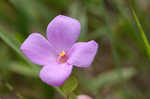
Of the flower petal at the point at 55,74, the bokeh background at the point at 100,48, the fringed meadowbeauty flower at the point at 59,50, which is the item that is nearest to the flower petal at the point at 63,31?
the fringed meadowbeauty flower at the point at 59,50

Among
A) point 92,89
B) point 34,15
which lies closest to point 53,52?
point 92,89

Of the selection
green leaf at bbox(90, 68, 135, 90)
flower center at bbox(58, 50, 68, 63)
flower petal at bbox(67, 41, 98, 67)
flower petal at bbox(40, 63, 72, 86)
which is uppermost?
flower petal at bbox(67, 41, 98, 67)

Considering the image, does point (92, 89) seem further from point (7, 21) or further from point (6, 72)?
point (7, 21)

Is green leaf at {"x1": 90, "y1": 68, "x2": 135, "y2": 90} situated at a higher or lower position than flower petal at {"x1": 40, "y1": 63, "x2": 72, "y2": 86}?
lower

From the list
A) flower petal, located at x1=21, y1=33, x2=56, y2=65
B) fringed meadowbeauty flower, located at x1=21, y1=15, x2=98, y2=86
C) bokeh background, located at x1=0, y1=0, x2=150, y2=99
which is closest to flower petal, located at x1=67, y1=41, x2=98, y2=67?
fringed meadowbeauty flower, located at x1=21, y1=15, x2=98, y2=86

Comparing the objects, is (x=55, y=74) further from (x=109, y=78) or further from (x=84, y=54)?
(x=109, y=78)

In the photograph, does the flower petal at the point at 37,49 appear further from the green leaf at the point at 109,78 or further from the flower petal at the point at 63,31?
the green leaf at the point at 109,78

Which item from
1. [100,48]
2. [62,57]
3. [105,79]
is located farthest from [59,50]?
[100,48]

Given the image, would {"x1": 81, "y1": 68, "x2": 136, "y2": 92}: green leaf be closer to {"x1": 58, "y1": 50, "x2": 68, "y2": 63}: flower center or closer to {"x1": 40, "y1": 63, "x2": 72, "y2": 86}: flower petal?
{"x1": 58, "y1": 50, "x2": 68, "y2": 63}: flower center
